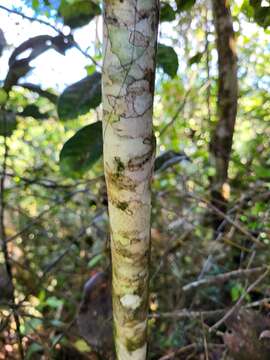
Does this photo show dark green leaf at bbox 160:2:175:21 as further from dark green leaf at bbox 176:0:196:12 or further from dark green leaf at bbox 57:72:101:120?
dark green leaf at bbox 57:72:101:120

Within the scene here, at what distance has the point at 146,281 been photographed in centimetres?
85

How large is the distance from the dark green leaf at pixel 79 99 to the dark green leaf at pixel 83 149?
61mm

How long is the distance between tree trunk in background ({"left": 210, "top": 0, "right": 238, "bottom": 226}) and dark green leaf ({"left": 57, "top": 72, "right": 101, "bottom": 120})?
56cm

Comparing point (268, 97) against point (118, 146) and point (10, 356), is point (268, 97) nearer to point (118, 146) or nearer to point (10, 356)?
point (118, 146)

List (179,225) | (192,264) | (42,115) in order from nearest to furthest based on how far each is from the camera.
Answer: (42,115) → (179,225) → (192,264)

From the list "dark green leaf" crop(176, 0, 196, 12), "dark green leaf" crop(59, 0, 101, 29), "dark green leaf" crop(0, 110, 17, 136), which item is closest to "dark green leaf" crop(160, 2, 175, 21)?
"dark green leaf" crop(176, 0, 196, 12)

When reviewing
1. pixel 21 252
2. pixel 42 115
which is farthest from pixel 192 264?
pixel 42 115

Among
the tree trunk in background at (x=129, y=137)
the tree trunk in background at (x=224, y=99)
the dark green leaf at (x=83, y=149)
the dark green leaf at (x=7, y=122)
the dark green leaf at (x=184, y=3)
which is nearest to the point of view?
the tree trunk in background at (x=129, y=137)

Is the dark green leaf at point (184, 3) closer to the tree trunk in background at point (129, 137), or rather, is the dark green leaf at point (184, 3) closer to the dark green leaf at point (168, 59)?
the dark green leaf at point (168, 59)

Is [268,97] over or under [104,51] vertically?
under

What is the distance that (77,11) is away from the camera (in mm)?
1145

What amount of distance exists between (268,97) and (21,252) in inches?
54.7

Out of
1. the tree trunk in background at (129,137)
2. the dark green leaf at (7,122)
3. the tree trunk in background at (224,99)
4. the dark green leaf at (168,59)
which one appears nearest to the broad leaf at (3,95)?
the dark green leaf at (7,122)

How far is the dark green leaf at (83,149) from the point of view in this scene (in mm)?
1086
